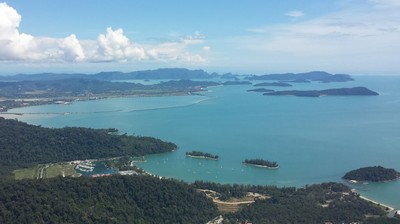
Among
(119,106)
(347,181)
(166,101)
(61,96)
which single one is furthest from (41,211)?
(61,96)

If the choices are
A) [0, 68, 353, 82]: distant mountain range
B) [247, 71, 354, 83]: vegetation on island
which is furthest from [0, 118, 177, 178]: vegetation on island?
[247, 71, 354, 83]: vegetation on island

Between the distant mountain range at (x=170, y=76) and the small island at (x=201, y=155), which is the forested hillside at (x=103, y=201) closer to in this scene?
the small island at (x=201, y=155)

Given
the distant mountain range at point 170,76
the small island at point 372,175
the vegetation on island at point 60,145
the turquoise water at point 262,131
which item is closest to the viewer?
the small island at point 372,175

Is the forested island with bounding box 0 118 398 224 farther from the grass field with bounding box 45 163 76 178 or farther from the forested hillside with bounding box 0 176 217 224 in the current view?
the grass field with bounding box 45 163 76 178

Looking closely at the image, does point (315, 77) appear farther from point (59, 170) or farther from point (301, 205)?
point (301, 205)

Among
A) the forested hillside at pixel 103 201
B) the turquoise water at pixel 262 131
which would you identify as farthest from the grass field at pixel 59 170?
the forested hillside at pixel 103 201

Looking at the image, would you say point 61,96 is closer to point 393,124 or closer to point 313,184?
point 393,124
